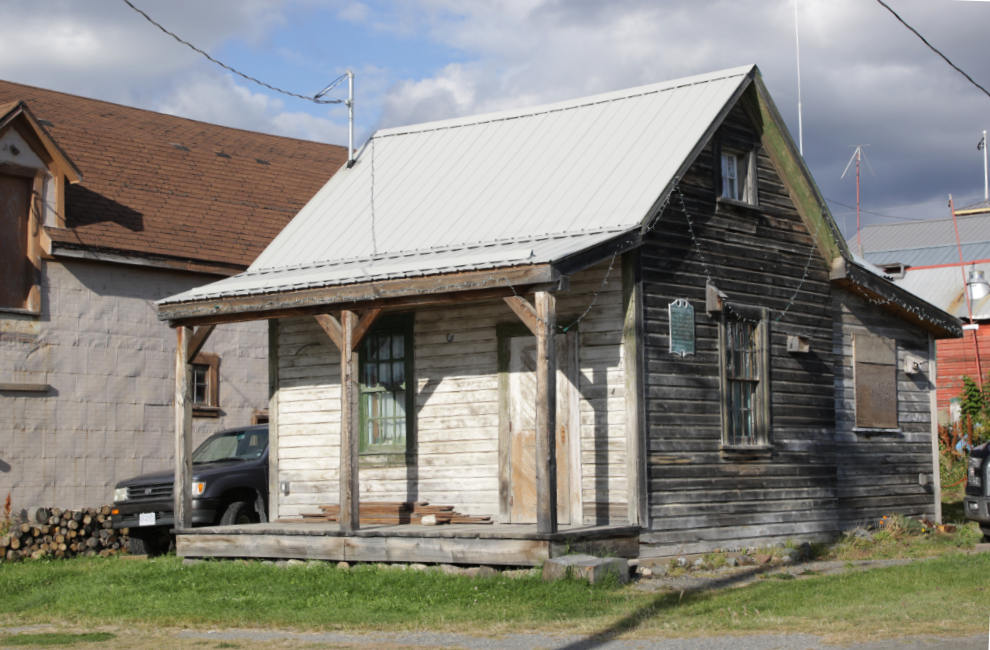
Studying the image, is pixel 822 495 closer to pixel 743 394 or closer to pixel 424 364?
pixel 743 394

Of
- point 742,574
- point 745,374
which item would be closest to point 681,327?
point 745,374

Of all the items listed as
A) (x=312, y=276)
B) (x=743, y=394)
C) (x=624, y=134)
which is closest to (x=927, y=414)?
(x=743, y=394)

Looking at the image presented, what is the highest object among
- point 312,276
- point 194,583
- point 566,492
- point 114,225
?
point 114,225

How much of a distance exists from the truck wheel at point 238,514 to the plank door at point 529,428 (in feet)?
14.5

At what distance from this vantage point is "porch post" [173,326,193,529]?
14.8 meters

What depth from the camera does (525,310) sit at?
38.6ft

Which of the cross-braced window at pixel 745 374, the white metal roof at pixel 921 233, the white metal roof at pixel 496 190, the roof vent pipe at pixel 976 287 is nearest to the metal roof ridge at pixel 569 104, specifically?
the white metal roof at pixel 496 190

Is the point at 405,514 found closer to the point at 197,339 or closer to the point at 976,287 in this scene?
the point at 197,339

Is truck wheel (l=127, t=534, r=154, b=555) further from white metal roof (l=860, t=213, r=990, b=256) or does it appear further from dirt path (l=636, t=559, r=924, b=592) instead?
white metal roof (l=860, t=213, r=990, b=256)

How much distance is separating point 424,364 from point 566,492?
8.87ft

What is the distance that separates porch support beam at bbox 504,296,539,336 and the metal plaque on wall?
2.51 metres

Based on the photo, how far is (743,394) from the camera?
14672 mm

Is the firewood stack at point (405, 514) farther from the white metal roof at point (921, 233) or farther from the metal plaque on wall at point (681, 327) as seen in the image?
the white metal roof at point (921, 233)

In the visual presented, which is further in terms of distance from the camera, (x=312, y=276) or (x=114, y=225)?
(x=114, y=225)
